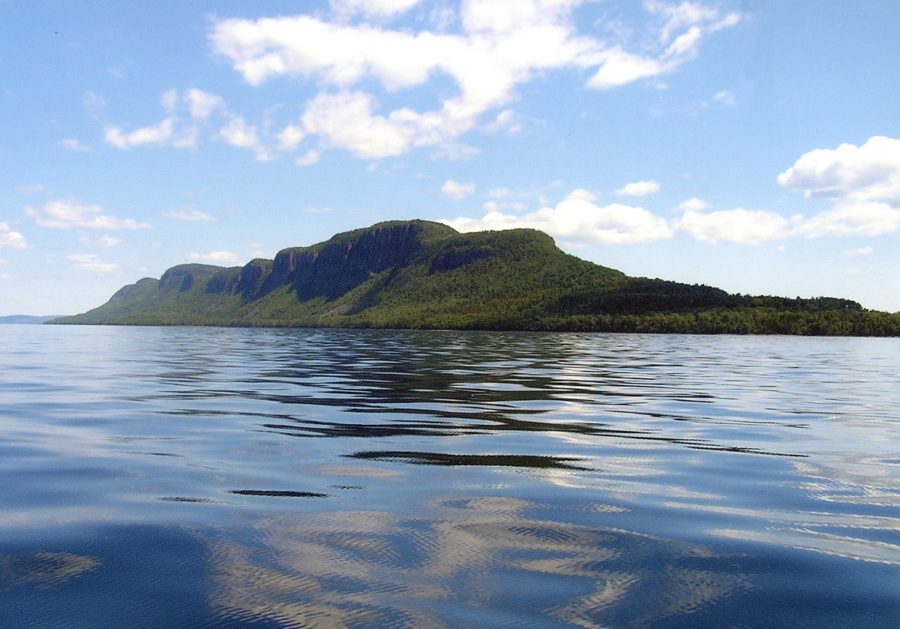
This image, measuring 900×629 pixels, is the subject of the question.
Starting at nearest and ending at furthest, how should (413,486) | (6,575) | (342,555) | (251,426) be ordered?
(6,575) → (342,555) → (413,486) → (251,426)

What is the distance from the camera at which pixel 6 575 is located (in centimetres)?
670

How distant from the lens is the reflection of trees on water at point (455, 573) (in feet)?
19.5

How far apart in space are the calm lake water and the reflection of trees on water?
0.03 meters

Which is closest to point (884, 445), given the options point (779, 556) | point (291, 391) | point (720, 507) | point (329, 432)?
point (720, 507)

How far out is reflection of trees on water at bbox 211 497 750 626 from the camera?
5.95 meters

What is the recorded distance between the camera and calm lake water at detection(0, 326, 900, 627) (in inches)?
242

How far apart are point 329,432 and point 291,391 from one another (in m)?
10.6

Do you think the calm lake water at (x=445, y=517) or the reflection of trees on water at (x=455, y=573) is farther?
the calm lake water at (x=445, y=517)

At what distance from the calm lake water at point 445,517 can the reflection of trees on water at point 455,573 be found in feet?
0.09

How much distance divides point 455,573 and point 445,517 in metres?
1.99

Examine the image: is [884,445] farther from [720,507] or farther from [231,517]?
[231,517]

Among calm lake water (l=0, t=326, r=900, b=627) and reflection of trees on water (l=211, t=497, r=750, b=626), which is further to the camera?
calm lake water (l=0, t=326, r=900, b=627)

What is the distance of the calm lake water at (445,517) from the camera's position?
6.14 m

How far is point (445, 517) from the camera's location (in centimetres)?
889
